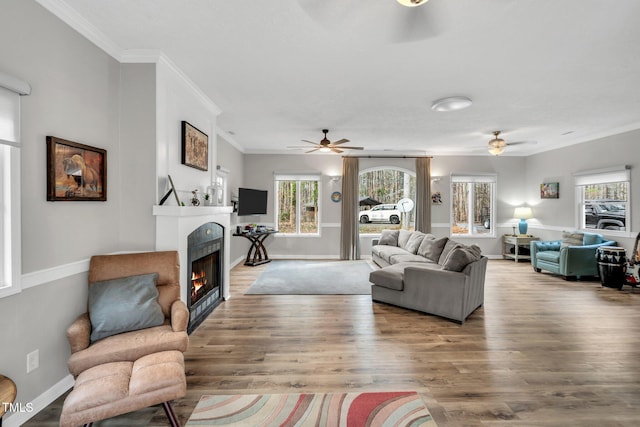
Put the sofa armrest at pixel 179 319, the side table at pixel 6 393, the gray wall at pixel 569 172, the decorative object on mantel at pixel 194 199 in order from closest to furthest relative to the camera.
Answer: the side table at pixel 6 393
the sofa armrest at pixel 179 319
the decorative object on mantel at pixel 194 199
the gray wall at pixel 569 172

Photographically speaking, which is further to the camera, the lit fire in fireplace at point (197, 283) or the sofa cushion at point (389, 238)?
the sofa cushion at point (389, 238)

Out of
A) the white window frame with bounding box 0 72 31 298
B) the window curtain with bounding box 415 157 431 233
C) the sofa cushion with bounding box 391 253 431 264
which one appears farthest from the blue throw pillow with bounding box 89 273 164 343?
the window curtain with bounding box 415 157 431 233

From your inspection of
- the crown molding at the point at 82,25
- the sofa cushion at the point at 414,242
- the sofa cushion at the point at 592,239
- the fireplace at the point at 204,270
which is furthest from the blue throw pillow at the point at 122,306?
the sofa cushion at the point at 592,239

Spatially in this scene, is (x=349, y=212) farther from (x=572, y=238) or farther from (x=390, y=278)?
(x=572, y=238)

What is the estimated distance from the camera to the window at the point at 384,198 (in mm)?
7707

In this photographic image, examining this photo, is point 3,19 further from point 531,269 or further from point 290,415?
point 531,269

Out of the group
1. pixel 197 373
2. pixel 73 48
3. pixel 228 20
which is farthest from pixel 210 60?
pixel 197 373

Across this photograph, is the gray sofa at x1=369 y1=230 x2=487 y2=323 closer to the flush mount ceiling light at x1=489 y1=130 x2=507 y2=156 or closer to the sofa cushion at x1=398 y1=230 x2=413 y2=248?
the sofa cushion at x1=398 y1=230 x2=413 y2=248

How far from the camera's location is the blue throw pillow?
208 cm

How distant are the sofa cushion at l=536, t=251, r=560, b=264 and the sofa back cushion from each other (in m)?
2.36

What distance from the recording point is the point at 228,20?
7.29ft

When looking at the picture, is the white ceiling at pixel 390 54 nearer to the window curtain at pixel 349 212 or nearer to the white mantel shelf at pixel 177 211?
the white mantel shelf at pixel 177 211

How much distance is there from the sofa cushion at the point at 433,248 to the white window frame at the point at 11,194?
16.8 ft

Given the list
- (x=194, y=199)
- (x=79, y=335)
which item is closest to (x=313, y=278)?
(x=194, y=199)
